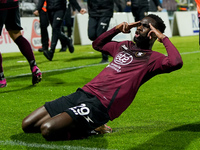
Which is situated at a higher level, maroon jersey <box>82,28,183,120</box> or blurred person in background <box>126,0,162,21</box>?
maroon jersey <box>82,28,183,120</box>

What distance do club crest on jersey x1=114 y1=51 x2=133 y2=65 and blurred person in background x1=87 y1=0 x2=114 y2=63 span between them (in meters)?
5.32

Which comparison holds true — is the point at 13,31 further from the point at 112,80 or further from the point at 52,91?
the point at 112,80

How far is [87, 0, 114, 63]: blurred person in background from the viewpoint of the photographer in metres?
9.23

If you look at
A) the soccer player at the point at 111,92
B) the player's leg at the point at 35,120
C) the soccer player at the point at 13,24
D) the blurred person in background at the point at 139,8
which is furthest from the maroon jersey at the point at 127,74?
the blurred person in background at the point at 139,8

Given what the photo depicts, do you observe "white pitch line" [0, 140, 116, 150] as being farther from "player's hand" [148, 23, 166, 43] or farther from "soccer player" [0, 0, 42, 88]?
"soccer player" [0, 0, 42, 88]

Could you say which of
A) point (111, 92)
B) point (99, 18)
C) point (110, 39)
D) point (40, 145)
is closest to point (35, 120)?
point (40, 145)

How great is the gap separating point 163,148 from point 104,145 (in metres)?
0.48

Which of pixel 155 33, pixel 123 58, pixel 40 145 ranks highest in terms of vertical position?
pixel 155 33

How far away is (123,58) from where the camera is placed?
382 centimetres

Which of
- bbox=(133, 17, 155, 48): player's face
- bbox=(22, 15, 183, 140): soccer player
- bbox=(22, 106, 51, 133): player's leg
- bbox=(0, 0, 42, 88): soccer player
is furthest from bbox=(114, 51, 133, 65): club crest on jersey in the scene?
bbox=(0, 0, 42, 88): soccer player

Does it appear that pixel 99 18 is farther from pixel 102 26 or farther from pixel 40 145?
pixel 40 145

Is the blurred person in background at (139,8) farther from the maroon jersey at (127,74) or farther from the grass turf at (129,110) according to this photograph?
the maroon jersey at (127,74)

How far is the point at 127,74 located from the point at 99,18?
5790 mm

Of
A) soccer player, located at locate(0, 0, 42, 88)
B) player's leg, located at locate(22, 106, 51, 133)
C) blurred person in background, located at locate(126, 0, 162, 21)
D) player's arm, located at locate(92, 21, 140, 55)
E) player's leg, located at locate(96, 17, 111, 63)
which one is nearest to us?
player's leg, located at locate(22, 106, 51, 133)
